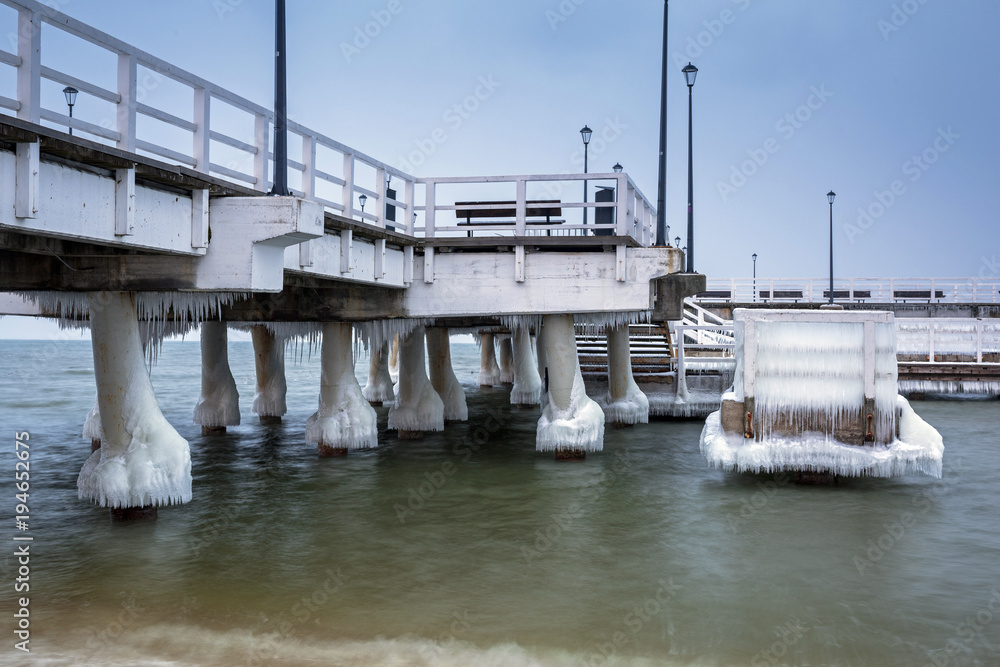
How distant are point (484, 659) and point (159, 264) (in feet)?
21.5

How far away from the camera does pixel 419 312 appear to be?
17.5 meters

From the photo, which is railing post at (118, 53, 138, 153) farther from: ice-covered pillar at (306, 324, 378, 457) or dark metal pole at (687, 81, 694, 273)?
dark metal pole at (687, 81, 694, 273)

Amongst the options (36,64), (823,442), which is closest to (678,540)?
(823,442)

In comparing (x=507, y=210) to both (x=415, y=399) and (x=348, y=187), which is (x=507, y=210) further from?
(x=415, y=399)

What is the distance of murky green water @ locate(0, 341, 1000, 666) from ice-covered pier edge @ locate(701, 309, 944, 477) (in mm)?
680

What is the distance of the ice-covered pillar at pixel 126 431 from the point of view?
12.5 meters

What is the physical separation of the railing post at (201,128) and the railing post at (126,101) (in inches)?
44.4

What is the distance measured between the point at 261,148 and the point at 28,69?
3.76 meters

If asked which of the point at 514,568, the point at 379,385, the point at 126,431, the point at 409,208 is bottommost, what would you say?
the point at 514,568

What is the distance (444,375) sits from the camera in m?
24.9

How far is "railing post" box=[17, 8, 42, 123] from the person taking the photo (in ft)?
26.8

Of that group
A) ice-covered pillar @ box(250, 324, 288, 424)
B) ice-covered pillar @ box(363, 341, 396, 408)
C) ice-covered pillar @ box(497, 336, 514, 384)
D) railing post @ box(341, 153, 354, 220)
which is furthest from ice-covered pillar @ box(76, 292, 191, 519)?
ice-covered pillar @ box(497, 336, 514, 384)

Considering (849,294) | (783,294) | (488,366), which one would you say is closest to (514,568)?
(488,366)

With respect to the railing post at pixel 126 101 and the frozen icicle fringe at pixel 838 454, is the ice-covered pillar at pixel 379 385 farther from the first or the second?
the railing post at pixel 126 101
